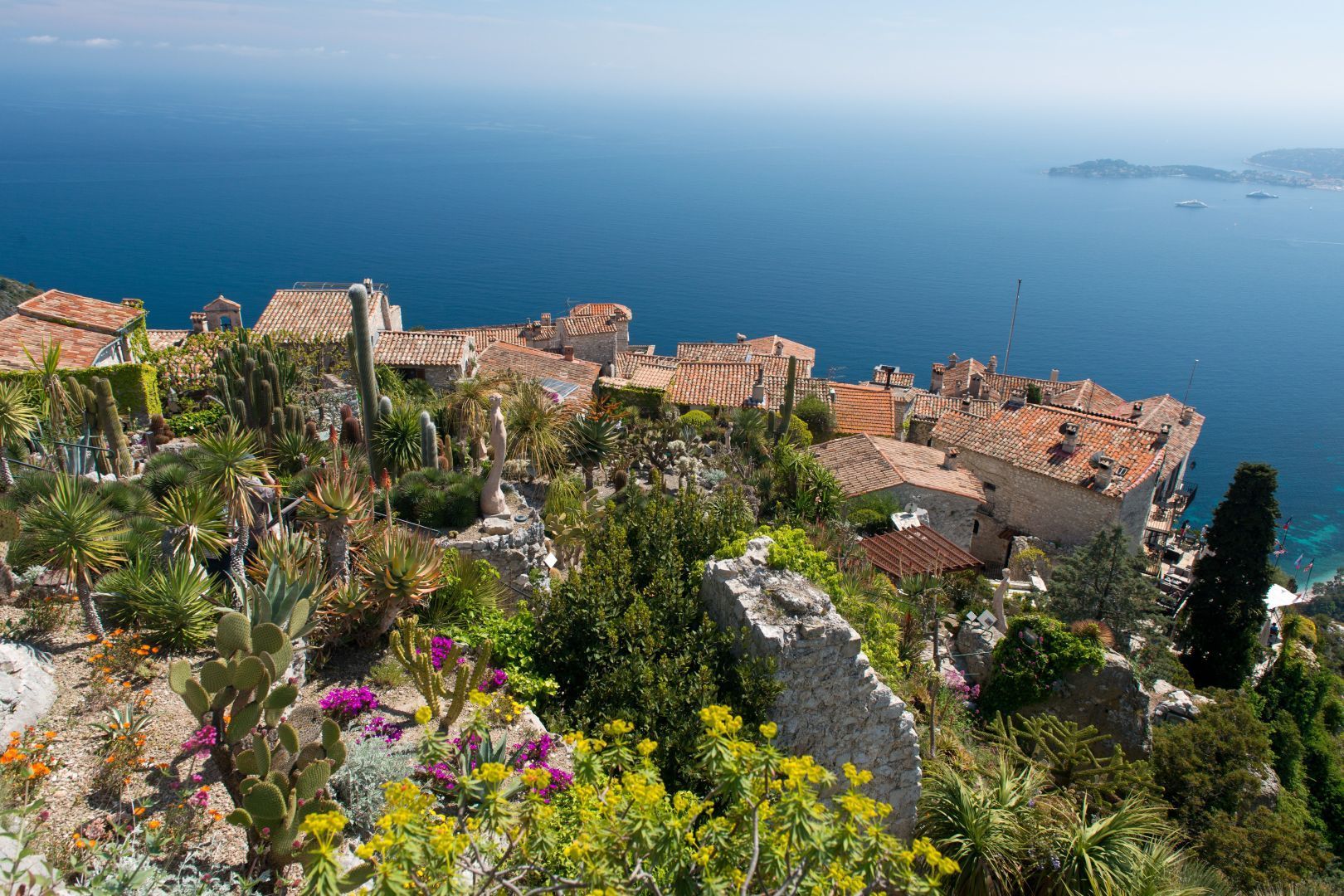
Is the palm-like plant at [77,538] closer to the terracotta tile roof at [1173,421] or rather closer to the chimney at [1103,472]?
the chimney at [1103,472]

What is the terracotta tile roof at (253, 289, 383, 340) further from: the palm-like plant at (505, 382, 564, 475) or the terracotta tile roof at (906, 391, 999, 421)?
the terracotta tile roof at (906, 391, 999, 421)

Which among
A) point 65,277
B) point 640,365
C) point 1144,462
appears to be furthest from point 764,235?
point 1144,462

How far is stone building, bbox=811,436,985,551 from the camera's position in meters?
24.6

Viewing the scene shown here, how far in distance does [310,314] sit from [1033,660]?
2651 cm

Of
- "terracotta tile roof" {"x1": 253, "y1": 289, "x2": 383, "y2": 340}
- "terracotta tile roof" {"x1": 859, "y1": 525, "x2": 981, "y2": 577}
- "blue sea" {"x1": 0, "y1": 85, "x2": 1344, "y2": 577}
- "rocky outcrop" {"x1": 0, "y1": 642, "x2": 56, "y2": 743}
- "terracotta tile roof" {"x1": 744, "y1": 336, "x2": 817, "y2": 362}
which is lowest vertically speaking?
"blue sea" {"x1": 0, "y1": 85, "x2": 1344, "y2": 577}

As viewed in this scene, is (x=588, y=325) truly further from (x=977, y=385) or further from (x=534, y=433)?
(x=534, y=433)

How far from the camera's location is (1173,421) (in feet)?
151

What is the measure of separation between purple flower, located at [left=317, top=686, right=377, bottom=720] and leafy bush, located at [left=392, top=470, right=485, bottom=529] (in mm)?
4594

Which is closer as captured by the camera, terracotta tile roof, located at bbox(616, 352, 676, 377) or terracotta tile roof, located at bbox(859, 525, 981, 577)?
terracotta tile roof, located at bbox(859, 525, 981, 577)

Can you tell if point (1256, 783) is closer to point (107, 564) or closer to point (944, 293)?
point (107, 564)

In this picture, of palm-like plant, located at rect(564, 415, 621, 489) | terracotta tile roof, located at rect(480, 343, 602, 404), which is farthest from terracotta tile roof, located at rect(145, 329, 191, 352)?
palm-like plant, located at rect(564, 415, 621, 489)

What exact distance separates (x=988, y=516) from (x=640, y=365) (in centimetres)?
1671

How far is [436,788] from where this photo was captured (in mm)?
7945

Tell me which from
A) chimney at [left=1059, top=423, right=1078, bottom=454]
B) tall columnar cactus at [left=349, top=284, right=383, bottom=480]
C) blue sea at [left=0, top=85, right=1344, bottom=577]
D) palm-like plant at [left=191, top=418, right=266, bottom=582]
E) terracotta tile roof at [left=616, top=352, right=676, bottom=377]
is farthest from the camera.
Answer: blue sea at [left=0, top=85, right=1344, bottom=577]
